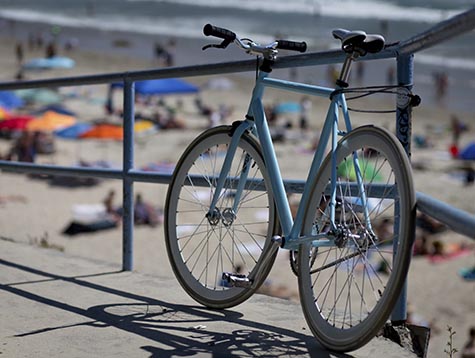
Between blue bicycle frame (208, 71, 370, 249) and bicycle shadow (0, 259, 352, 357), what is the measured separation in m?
0.39

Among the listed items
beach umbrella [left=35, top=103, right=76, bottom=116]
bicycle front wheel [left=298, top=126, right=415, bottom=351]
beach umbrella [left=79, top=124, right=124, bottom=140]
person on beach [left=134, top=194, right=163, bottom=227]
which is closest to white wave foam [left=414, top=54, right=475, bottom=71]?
beach umbrella [left=35, top=103, right=76, bottom=116]

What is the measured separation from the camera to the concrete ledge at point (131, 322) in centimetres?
328

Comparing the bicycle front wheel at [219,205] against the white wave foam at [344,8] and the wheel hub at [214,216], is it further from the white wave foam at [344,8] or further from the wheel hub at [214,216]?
the white wave foam at [344,8]

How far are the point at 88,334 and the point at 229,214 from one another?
0.81 meters

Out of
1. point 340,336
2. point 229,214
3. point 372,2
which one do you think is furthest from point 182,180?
point 372,2

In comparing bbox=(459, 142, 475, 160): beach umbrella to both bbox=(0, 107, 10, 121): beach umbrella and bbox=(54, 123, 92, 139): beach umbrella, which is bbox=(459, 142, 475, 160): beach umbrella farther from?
bbox=(0, 107, 10, 121): beach umbrella

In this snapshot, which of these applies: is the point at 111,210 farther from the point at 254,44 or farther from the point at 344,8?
the point at 344,8

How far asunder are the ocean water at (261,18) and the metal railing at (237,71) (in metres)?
35.8

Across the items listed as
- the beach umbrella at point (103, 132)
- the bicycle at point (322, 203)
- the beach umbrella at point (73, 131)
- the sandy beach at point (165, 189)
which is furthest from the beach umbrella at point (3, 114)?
the bicycle at point (322, 203)

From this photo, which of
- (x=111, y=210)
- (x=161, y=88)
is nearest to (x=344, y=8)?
(x=161, y=88)

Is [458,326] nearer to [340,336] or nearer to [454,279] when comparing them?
[454,279]

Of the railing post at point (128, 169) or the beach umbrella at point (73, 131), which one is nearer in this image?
the railing post at point (128, 169)

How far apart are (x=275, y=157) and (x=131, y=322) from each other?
0.94 metres

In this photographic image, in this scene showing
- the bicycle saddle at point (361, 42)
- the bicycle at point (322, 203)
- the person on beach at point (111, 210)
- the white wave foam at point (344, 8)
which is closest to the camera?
the bicycle at point (322, 203)
